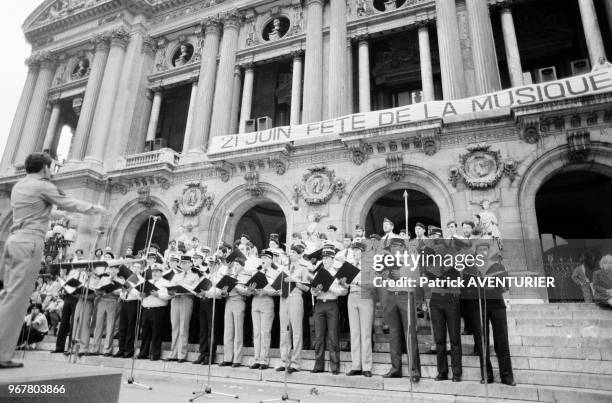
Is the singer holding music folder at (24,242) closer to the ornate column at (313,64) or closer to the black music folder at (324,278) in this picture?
the black music folder at (324,278)

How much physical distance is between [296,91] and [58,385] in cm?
1742

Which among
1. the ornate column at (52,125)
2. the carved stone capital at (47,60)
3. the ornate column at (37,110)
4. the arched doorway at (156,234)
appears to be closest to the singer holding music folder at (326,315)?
the arched doorway at (156,234)

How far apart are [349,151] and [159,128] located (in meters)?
14.7

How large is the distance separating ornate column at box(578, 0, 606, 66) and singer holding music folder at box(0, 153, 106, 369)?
53.7ft

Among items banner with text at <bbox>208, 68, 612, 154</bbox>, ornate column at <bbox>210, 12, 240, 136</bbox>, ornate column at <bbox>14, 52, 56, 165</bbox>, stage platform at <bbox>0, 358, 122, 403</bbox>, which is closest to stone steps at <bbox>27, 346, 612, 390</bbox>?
stage platform at <bbox>0, 358, 122, 403</bbox>

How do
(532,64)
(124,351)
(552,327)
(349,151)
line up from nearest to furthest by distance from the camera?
(552,327) → (124,351) → (349,151) → (532,64)

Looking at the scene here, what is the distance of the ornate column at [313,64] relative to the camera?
17.4 m

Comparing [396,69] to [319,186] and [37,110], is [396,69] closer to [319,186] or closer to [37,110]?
[319,186]

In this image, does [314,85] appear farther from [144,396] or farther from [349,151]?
[144,396]

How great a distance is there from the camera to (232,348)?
868 cm

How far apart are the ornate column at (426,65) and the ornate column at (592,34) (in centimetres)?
546

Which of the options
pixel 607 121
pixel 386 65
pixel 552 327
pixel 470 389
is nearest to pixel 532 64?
pixel 386 65

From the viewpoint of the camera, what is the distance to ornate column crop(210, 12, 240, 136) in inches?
765

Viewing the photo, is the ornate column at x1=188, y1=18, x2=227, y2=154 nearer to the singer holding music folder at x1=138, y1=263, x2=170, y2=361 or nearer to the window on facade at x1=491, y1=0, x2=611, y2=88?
the singer holding music folder at x1=138, y1=263, x2=170, y2=361
